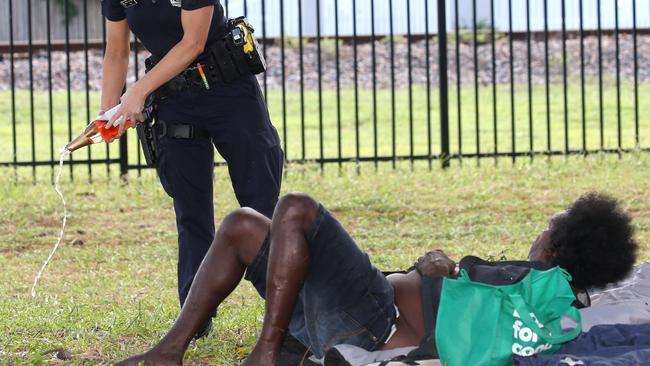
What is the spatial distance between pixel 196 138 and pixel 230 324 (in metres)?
0.90

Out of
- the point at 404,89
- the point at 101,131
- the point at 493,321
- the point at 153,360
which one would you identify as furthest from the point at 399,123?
the point at 493,321

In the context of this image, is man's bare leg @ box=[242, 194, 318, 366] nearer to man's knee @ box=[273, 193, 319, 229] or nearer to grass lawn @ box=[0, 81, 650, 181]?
man's knee @ box=[273, 193, 319, 229]

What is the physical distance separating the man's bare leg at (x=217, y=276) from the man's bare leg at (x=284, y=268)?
162 millimetres

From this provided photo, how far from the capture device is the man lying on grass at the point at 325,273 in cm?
409

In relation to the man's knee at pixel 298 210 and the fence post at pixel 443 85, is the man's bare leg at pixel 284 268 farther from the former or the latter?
the fence post at pixel 443 85

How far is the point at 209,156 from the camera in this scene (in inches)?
203

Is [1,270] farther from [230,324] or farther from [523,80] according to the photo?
[523,80]

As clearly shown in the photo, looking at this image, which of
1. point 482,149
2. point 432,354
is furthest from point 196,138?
point 482,149

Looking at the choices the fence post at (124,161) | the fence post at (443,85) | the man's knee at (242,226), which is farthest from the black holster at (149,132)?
the fence post at (443,85)

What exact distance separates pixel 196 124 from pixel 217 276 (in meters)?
0.97

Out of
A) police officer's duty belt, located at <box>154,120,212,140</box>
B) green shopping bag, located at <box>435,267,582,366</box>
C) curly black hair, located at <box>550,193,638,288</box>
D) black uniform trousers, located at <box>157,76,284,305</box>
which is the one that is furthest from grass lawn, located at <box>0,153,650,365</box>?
curly black hair, located at <box>550,193,638,288</box>

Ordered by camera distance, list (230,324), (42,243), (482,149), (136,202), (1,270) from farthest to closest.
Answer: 1. (482,149)
2. (136,202)
3. (42,243)
4. (1,270)
5. (230,324)

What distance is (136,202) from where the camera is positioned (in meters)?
9.40

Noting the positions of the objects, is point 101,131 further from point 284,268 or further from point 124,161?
point 124,161
